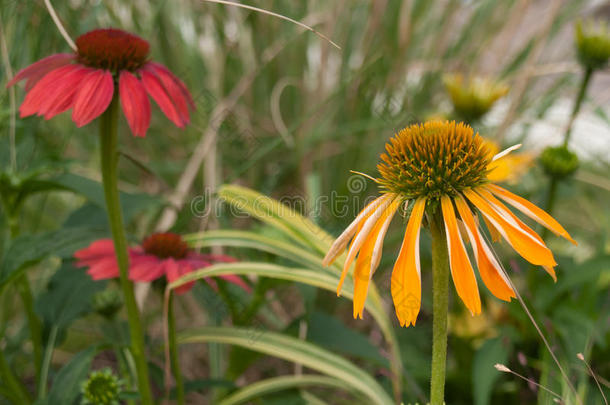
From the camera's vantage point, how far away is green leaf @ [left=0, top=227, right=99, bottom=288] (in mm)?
540

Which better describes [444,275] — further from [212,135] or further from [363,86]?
[363,86]

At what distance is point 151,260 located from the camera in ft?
1.93

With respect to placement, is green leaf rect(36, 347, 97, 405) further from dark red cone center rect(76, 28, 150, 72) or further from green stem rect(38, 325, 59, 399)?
dark red cone center rect(76, 28, 150, 72)

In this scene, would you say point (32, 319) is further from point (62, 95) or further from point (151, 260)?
point (62, 95)

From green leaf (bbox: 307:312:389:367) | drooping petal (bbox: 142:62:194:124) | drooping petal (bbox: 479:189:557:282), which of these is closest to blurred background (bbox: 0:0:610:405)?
green leaf (bbox: 307:312:389:367)

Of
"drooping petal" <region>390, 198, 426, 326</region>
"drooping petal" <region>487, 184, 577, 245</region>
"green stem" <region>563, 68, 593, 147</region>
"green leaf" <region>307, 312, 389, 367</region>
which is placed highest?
"green stem" <region>563, 68, 593, 147</region>

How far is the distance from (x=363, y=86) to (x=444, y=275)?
86 centimetres

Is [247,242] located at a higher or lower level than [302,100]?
lower

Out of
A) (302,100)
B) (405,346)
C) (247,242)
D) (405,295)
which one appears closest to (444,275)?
(405,295)

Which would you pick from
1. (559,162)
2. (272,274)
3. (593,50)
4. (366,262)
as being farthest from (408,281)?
(593,50)

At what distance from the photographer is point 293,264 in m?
0.77

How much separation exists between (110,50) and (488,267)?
362 mm

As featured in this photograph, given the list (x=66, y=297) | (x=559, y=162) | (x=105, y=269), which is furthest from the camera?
(x=559, y=162)

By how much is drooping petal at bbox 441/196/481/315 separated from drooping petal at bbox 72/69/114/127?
0.28 m
